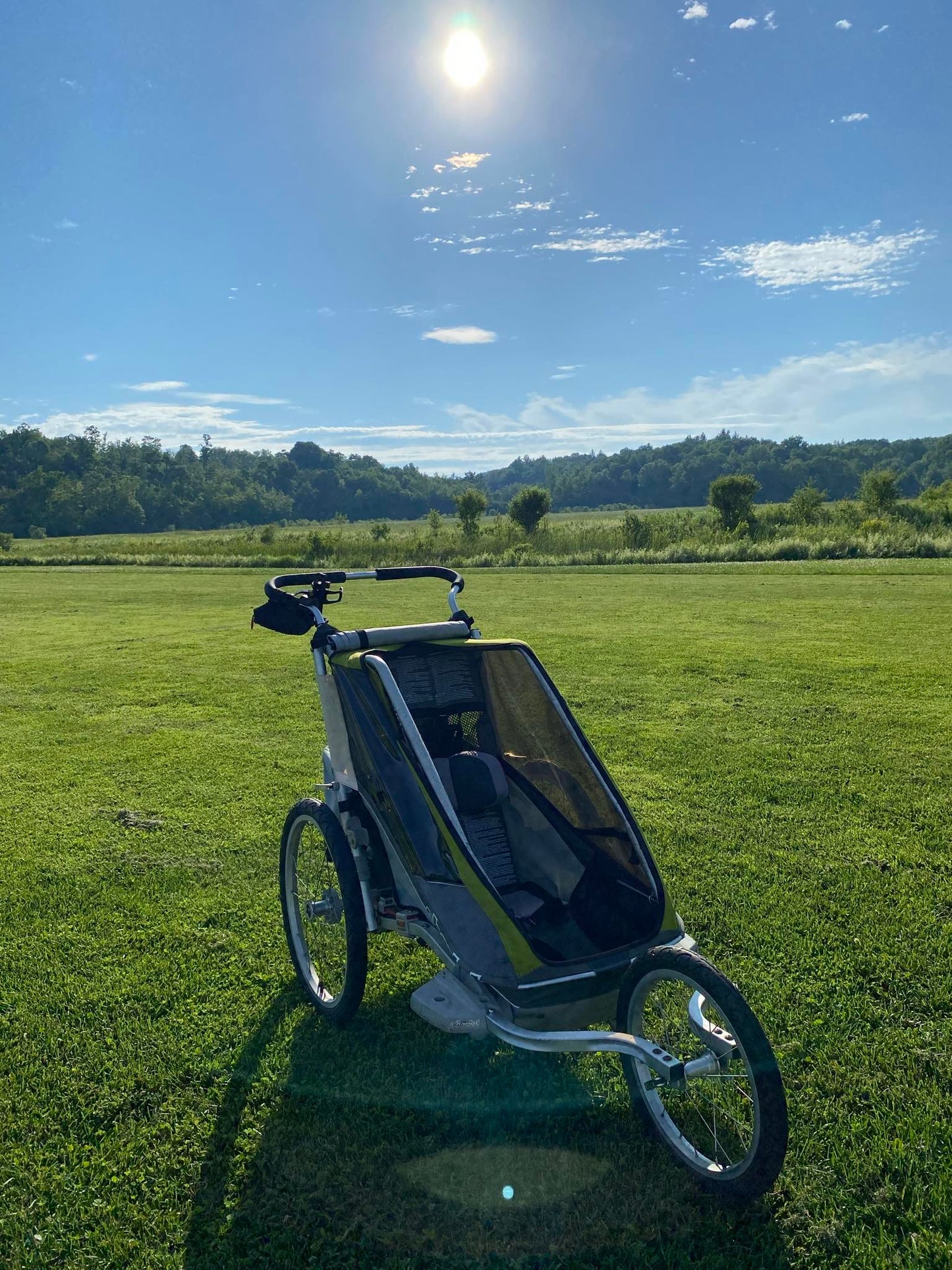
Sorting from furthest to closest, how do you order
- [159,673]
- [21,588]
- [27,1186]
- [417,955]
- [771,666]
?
[21,588], [159,673], [771,666], [417,955], [27,1186]

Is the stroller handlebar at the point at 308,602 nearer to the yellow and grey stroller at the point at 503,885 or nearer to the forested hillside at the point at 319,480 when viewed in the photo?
the yellow and grey stroller at the point at 503,885

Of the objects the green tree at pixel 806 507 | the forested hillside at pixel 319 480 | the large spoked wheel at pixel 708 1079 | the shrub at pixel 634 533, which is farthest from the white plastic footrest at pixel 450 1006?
the forested hillside at pixel 319 480

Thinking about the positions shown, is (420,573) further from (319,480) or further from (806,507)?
(319,480)

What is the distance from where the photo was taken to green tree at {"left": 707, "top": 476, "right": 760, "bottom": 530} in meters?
44.2

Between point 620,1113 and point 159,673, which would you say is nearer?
point 620,1113

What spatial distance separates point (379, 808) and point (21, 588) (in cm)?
2408

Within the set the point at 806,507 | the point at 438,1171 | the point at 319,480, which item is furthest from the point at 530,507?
the point at 319,480

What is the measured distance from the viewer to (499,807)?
131 inches

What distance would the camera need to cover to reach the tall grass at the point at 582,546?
1101 inches

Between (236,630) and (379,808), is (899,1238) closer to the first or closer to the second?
(379,808)

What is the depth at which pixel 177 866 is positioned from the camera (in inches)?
172

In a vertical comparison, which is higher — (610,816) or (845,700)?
(610,816)

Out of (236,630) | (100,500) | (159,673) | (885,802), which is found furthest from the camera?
(100,500)

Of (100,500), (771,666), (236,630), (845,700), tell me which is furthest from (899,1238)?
(100,500)
